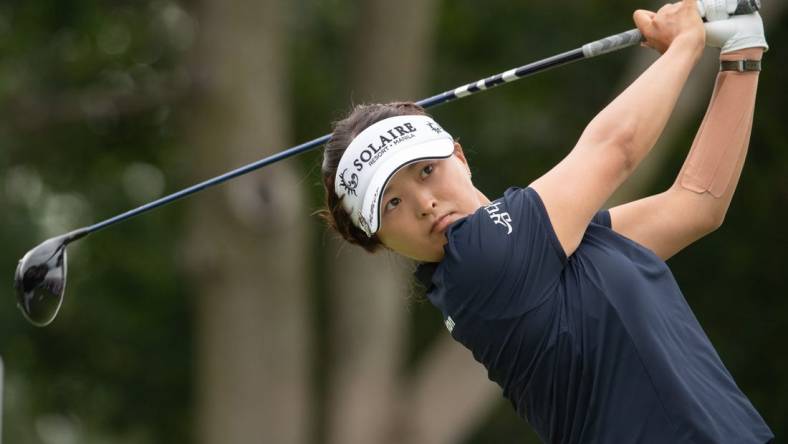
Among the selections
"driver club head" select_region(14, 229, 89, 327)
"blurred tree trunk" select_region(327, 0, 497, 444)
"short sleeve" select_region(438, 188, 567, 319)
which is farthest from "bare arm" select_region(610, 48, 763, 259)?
"blurred tree trunk" select_region(327, 0, 497, 444)

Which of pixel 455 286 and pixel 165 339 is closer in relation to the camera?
pixel 455 286

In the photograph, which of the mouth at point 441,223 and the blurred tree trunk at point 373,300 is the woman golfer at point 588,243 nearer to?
the mouth at point 441,223

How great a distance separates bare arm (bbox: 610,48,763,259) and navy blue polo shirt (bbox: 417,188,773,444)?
243 mm

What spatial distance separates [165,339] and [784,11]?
730cm

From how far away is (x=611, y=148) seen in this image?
3.36 m

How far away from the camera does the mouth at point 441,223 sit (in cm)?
345

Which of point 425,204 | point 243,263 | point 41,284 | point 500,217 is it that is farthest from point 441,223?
point 243,263

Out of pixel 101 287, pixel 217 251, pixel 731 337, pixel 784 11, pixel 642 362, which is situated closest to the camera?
pixel 642 362

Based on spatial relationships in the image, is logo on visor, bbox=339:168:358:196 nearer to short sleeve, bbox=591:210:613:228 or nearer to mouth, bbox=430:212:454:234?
mouth, bbox=430:212:454:234

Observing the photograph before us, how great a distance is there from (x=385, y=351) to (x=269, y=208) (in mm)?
1949

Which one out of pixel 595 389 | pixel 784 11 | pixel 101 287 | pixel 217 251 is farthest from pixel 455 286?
pixel 101 287

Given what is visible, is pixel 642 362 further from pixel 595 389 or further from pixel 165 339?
pixel 165 339

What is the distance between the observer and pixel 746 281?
1478 cm

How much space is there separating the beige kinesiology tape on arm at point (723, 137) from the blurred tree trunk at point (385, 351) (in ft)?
28.5
